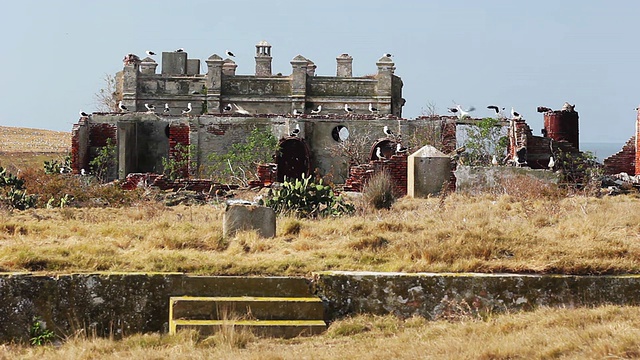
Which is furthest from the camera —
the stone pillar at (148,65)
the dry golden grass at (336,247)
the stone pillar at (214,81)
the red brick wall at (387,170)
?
the stone pillar at (148,65)

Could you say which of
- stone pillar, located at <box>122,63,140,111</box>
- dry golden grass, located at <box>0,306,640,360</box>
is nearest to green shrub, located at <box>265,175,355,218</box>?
dry golden grass, located at <box>0,306,640,360</box>

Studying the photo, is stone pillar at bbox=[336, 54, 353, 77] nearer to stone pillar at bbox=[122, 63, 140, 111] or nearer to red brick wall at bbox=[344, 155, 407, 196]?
stone pillar at bbox=[122, 63, 140, 111]

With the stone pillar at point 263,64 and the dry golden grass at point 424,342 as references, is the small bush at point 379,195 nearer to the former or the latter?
the dry golden grass at point 424,342

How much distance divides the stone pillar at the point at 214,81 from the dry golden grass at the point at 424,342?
3252 centimetres

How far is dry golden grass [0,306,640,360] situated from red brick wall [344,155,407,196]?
14823mm

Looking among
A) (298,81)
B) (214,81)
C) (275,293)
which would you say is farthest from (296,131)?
(275,293)

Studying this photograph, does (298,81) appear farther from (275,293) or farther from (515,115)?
(275,293)

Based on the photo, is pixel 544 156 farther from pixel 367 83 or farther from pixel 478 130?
pixel 367 83

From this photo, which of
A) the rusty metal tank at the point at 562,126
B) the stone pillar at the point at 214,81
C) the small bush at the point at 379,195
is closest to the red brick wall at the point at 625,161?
the rusty metal tank at the point at 562,126

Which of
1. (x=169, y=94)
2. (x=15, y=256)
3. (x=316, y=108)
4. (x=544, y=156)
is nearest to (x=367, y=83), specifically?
(x=316, y=108)

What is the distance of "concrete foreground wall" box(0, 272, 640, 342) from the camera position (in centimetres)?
873

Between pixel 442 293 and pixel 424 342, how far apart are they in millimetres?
1389

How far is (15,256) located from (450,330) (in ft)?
15.0

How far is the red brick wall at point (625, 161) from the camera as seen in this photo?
98.0 feet
